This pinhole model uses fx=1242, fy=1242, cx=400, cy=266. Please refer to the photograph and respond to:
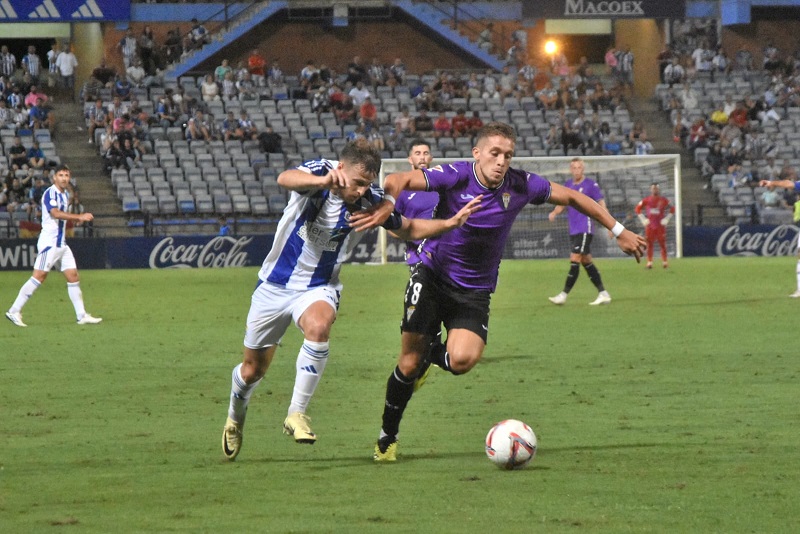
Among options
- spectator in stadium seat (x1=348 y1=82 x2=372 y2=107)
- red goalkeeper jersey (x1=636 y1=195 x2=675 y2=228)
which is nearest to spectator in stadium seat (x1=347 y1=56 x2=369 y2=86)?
spectator in stadium seat (x1=348 y1=82 x2=372 y2=107)

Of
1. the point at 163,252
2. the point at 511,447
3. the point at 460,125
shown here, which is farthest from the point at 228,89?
the point at 511,447

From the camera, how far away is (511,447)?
23.3ft

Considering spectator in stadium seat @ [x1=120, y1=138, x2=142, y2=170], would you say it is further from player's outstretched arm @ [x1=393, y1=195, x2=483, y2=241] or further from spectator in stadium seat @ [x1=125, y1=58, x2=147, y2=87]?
player's outstretched arm @ [x1=393, y1=195, x2=483, y2=241]

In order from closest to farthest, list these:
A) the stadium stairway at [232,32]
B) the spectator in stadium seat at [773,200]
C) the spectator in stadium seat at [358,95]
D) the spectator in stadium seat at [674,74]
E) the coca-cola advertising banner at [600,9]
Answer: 1. the spectator in stadium seat at [773,200]
2. the spectator in stadium seat at [358,95]
3. the stadium stairway at [232,32]
4. the coca-cola advertising banner at [600,9]
5. the spectator in stadium seat at [674,74]

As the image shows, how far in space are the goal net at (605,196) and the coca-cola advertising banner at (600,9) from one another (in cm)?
933

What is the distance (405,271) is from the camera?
2886 cm

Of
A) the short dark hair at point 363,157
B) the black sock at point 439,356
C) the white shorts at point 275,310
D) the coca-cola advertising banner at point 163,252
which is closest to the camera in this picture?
the short dark hair at point 363,157

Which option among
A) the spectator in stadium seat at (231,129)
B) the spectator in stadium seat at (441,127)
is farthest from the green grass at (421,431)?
the spectator in stadium seat at (441,127)

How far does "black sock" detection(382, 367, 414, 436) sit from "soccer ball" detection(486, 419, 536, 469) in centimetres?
63

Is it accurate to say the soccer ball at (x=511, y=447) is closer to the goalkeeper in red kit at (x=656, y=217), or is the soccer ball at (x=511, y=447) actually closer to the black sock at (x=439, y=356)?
the black sock at (x=439, y=356)

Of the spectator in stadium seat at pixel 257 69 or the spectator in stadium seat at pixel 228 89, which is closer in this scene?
the spectator in stadium seat at pixel 228 89

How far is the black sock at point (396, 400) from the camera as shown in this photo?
24.7 feet

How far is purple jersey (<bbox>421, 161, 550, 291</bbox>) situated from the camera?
25.6ft

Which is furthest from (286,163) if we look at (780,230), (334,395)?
(334,395)
